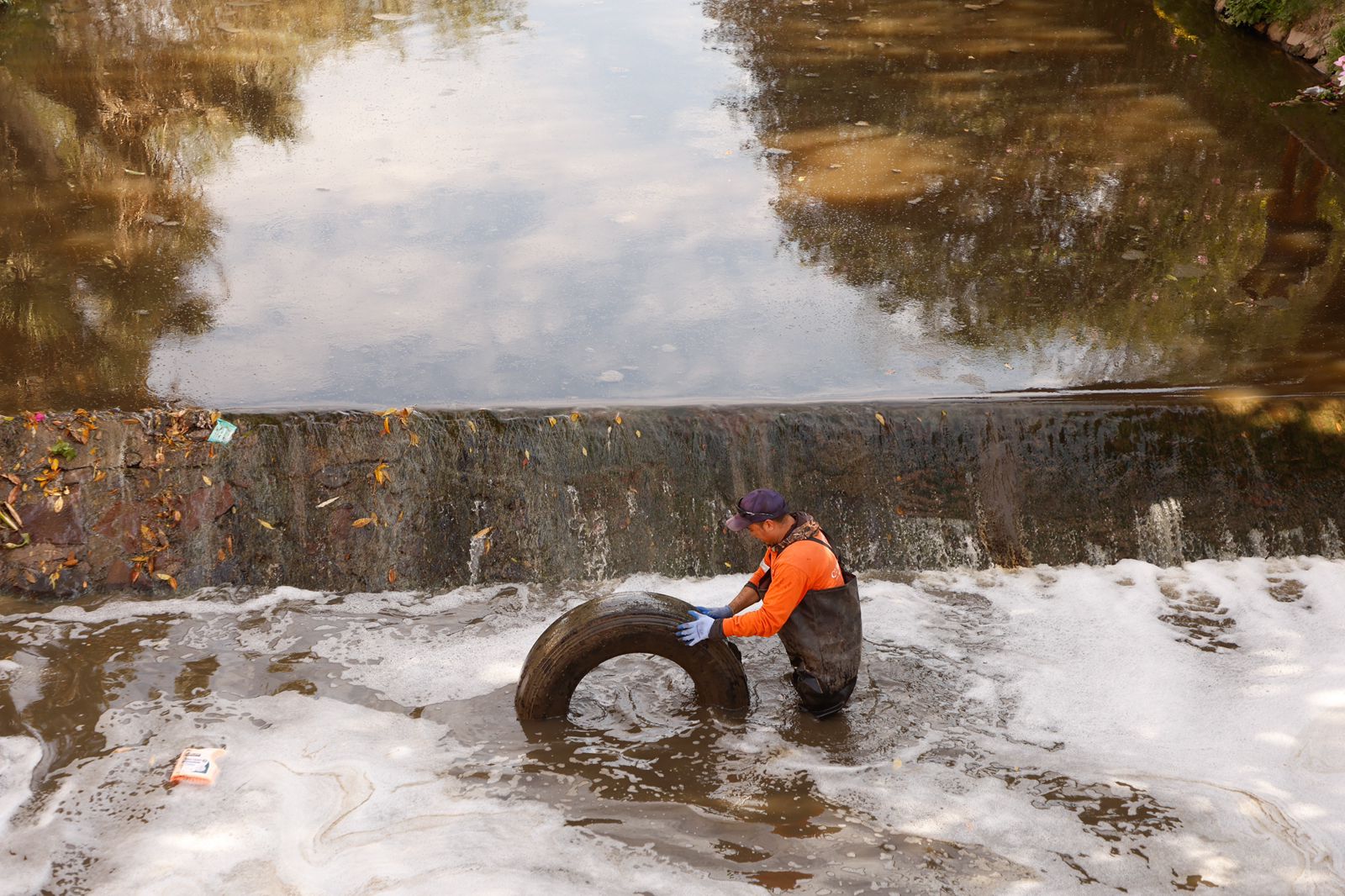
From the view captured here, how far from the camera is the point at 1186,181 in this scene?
975 cm

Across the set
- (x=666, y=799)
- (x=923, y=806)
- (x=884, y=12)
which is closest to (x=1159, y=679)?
(x=923, y=806)

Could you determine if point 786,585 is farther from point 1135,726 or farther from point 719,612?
point 1135,726

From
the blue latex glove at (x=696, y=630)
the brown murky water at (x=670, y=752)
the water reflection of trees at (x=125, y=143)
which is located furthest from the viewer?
the water reflection of trees at (x=125, y=143)

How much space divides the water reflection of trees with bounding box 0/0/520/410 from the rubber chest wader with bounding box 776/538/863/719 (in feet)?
Result: 13.3

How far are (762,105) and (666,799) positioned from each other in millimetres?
8039

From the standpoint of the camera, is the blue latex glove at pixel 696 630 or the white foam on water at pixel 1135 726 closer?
the white foam on water at pixel 1135 726

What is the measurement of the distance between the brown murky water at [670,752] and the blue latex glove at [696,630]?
1.74ft

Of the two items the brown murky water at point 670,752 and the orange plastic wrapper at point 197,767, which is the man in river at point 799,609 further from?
the orange plastic wrapper at point 197,767

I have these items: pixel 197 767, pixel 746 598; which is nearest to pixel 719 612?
pixel 746 598

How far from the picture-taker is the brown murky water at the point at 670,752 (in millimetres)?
4656

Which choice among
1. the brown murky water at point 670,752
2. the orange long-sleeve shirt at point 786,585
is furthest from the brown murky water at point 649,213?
the orange long-sleeve shirt at point 786,585

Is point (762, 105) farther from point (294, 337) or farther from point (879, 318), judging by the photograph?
point (294, 337)

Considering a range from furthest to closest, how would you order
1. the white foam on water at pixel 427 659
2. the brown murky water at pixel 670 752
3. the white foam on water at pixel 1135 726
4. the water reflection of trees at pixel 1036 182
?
1. the water reflection of trees at pixel 1036 182
2. the white foam on water at pixel 427 659
3. the white foam on water at pixel 1135 726
4. the brown murky water at pixel 670 752

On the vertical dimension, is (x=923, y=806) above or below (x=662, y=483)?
below
